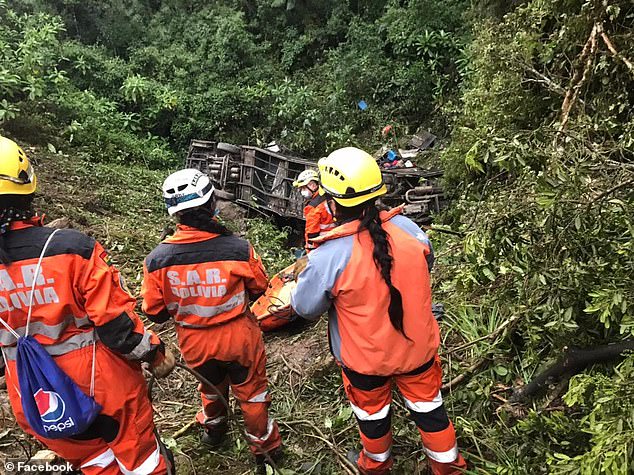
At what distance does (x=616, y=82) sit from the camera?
3293 mm

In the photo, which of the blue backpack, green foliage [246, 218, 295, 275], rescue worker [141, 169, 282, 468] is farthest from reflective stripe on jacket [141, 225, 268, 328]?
green foliage [246, 218, 295, 275]

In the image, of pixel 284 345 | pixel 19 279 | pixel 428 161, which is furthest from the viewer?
pixel 428 161

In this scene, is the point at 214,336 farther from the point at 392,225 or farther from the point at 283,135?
the point at 283,135

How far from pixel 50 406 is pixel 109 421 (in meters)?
0.28

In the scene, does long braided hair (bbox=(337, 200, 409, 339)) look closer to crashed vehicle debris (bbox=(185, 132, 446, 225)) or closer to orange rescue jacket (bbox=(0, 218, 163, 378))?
orange rescue jacket (bbox=(0, 218, 163, 378))

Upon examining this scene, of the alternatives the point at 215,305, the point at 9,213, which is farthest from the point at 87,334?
the point at 215,305

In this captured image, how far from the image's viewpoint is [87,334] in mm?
2297

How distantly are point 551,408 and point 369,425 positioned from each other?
102 cm

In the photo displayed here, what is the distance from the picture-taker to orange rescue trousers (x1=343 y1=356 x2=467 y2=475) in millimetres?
2617

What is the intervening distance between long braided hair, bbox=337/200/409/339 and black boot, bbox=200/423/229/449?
1692mm

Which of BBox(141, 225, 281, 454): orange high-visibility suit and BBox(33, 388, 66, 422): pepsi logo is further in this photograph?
BBox(141, 225, 281, 454): orange high-visibility suit

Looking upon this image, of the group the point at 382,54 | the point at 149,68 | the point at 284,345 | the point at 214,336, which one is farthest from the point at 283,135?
the point at 214,336

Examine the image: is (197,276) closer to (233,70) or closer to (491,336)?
(491,336)

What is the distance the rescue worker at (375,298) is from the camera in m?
2.40
